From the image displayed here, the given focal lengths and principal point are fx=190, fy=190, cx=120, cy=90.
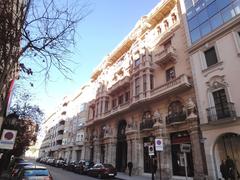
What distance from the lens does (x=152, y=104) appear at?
21.5 m

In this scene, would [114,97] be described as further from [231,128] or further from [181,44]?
[231,128]

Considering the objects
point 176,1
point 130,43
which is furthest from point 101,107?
point 176,1

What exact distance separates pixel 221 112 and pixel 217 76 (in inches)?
117

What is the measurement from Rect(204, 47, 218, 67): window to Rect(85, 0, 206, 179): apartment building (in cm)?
201

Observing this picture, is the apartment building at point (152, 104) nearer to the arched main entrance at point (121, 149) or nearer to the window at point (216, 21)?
the arched main entrance at point (121, 149)

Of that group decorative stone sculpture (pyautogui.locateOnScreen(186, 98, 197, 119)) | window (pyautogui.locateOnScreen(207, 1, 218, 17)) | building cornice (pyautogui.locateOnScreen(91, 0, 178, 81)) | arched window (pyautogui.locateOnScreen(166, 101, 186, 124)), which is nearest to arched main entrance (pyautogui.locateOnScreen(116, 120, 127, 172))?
arched window (pyautogui.locateOnScreen(166, 101, 186, 124))

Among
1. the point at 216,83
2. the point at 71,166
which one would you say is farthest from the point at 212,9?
the point at 71,166

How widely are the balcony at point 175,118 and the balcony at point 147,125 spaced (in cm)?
230

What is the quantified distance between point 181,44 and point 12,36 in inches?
705

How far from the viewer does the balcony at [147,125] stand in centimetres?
2069

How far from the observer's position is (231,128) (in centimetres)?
1307

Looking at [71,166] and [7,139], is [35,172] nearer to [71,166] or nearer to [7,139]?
[7,139]

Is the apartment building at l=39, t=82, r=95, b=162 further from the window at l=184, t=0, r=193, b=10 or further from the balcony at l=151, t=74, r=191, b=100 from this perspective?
the window at l=184, t=0, r=193, b=10

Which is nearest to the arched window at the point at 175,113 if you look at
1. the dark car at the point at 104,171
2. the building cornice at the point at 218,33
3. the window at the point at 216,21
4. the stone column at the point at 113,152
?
the building cornice at the point at 218,33
